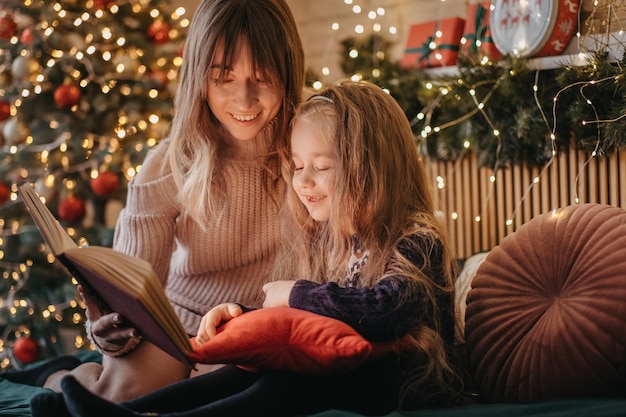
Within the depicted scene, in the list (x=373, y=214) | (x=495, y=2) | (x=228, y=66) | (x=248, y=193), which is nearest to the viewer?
(x=373, y=214)

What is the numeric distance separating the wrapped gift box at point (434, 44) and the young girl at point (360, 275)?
1024 mm

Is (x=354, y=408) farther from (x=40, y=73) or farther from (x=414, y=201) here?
(x=40, y=73)

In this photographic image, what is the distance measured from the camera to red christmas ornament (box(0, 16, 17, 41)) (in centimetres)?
316

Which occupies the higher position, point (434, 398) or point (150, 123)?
point (150, 123)

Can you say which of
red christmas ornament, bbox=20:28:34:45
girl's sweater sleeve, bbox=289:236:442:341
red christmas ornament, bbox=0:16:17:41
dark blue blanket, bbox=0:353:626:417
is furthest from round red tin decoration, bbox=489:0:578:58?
red christmas ornament, bbox=0:16:17:41

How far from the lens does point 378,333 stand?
4.60 feet

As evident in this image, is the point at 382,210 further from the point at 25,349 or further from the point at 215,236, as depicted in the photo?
the point at 25,349

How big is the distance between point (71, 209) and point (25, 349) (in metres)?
0.58

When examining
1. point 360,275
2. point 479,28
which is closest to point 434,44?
point 479,28

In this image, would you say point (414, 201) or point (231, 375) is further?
point (414, 201)

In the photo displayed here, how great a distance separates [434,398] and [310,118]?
2.04 ft

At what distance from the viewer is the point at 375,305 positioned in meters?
1.40

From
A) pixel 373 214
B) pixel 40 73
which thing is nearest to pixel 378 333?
pixel 373 214

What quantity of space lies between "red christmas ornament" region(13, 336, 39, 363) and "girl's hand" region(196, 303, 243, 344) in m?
1.85
